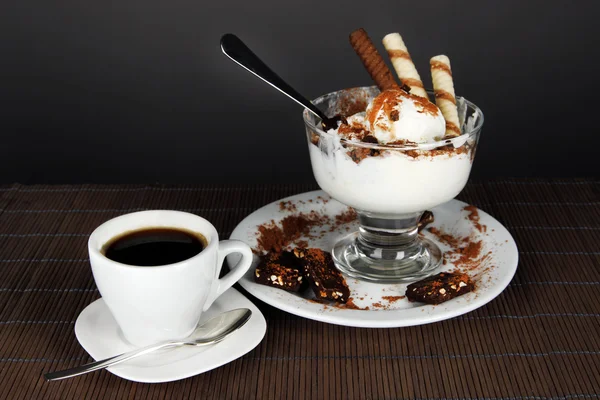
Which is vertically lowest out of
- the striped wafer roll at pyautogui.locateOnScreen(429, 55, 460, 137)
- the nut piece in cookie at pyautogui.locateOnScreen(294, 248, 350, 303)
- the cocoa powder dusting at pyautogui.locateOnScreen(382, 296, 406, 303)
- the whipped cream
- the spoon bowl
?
the cocoa powder dusting at pyautogui.locateOnScreen(382, 296, 406, 303)

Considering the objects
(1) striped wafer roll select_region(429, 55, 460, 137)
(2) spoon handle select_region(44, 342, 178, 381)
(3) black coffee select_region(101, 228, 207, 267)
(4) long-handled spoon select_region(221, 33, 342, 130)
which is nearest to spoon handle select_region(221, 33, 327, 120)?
(4) long-handled spoon select_region(221, 33, 342, 130)

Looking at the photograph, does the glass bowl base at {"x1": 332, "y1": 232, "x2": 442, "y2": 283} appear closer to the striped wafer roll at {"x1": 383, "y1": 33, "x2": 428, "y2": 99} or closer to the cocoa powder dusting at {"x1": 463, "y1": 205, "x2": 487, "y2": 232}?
the cocoa powder dusting at {"x1": 463, "y1": 205, "x2": 487, "y2": 232}

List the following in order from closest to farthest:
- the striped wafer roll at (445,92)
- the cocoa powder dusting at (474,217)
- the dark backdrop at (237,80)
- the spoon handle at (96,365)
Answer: the spoon handle at (96,365)
the striped wafer roll at (445,92)
the cocoa powder dusting at (474,217)
the dark backdrop at (237,80)

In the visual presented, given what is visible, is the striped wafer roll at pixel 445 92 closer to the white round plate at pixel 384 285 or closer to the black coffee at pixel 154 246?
the white round plate at pixel 384 285

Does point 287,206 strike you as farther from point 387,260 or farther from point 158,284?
point 158,284

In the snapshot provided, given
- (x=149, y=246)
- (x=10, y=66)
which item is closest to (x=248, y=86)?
(x=10, y=66)

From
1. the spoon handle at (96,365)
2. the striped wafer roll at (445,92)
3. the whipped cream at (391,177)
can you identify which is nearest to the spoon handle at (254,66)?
the whipped cream at (391,177)
